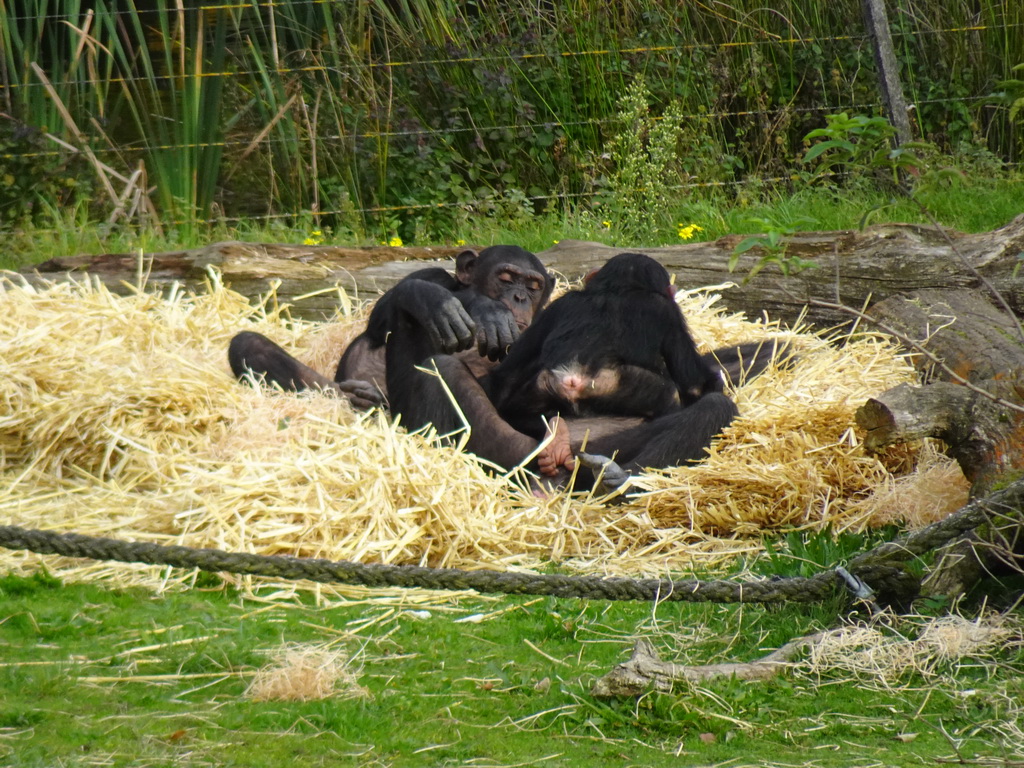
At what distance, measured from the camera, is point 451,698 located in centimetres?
283

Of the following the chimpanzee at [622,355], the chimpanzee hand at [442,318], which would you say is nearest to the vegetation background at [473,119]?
the chimpanzee at [622,355]

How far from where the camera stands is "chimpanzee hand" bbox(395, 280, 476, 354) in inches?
205

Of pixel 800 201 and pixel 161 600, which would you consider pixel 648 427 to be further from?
pixel 800 201

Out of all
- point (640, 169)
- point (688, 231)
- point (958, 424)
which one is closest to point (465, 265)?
point (688, 231)

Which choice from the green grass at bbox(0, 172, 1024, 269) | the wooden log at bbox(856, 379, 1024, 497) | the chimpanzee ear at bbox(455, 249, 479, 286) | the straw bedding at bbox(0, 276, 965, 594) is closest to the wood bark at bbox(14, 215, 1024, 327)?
the straw bedding at bbox(0, 276, 965, 594)

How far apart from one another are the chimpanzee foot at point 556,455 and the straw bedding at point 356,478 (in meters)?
0.16

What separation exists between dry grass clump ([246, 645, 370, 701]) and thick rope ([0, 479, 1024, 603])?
0.28 metres

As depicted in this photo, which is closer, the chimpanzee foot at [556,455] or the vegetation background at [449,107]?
the chimpanzee foot at [556,455]

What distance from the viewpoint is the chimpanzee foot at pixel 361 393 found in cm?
552

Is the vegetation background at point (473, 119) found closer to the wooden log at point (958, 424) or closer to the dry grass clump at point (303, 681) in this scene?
the wooden log at point (958, 424)

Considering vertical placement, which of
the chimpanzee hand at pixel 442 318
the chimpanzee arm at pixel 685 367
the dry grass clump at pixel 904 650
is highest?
the chimpanzee hand at pixel 442 318

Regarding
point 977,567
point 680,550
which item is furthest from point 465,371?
point 977,567

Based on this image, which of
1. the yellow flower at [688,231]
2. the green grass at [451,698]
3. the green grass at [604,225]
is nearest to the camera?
the green grass at [451,698]

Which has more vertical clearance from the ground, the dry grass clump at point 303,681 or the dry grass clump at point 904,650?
the dry grass clump at point 303,681
